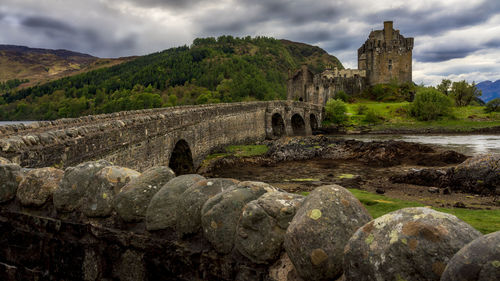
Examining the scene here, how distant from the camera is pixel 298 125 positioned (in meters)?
55.5

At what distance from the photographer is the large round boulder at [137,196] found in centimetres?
321

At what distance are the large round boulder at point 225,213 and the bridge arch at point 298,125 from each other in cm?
5121

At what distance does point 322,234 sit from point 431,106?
192ft

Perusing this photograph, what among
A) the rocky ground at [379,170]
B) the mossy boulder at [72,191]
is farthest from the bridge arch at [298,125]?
the mossy boulder at [72,191]

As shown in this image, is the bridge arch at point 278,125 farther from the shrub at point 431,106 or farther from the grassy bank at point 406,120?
the shrub at point 431,106

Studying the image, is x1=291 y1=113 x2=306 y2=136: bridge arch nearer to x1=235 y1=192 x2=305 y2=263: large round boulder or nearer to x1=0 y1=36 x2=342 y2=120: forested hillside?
x1=0 y1=36 x2=342 y2=120: forested hillside

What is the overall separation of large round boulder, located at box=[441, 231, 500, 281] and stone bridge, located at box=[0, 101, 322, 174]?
6.87 metres

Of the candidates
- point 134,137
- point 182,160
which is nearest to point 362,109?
point 182,160

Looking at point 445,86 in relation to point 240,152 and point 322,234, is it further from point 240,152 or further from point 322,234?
point 322,234

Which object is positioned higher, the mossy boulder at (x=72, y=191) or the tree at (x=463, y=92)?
the tree at (x=463, y=92)

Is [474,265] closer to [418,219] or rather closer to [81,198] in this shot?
[418,219]

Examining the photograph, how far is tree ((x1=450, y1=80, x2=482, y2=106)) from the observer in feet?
200

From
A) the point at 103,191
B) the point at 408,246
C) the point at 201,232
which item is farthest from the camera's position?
the point at 103,191

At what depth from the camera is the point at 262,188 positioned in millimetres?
2971
